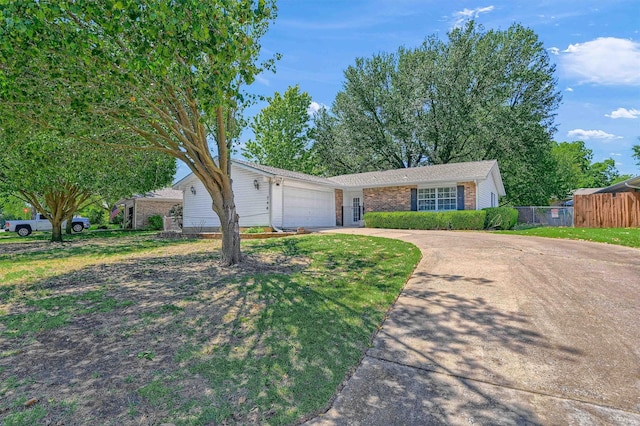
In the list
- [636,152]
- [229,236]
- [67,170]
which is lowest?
[229,236]

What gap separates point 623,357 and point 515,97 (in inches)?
1104

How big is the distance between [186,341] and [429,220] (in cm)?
1523

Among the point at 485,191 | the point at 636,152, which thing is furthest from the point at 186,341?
the point at 636,152

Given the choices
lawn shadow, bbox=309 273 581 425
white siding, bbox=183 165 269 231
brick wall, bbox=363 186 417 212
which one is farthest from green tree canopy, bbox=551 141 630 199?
lawn shadow, bbox=309 273 581 425

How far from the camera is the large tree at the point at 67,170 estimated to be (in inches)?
349

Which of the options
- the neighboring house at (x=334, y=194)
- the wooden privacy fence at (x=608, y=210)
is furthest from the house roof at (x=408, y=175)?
the wooden privacy fence at (x=608, y=210)

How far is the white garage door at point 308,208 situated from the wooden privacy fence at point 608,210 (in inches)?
496

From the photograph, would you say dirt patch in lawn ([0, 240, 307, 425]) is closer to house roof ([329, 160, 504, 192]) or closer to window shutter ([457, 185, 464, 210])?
house roof ([329, 160, 504, 192])

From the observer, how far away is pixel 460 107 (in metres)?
26.1

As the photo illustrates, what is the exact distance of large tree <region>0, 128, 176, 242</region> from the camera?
8867mm

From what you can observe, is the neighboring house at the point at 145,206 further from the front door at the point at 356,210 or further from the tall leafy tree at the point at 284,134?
the front door at the point at 356,210

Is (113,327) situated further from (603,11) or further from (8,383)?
Result: (603,11)

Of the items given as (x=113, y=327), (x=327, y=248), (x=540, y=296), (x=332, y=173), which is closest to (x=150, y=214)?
(x=332, y=173)

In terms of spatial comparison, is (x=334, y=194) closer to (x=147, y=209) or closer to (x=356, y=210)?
(x=356, y=210)
